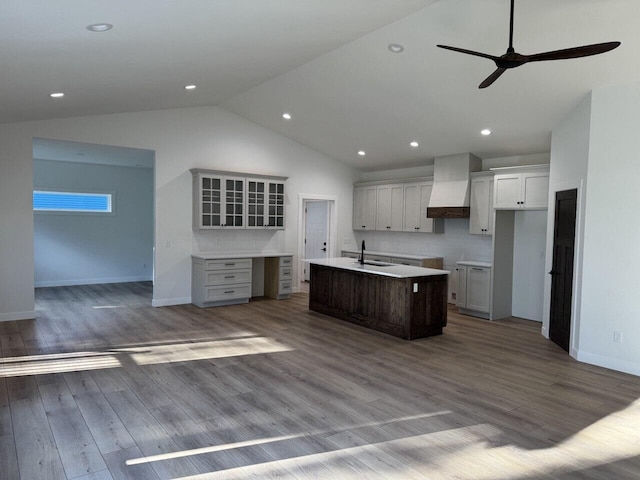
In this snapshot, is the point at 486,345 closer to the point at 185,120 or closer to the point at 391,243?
the point at 391,243

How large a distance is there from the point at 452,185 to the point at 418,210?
95 cm

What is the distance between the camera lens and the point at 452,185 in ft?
24.7

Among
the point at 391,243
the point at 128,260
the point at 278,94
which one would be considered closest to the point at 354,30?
the point at 278,94

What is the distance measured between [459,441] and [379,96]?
15.0 feet

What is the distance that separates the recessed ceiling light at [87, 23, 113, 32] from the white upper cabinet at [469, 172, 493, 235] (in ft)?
19.3

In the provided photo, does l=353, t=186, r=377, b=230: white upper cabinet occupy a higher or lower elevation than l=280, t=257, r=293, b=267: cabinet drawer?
higher

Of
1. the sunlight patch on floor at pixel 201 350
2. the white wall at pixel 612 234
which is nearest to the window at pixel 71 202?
the sunlight patch on floor at pixel 201 350

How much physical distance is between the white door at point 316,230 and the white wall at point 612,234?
18.3 feet

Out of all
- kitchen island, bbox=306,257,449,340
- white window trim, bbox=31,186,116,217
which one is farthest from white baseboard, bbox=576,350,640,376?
white window trim, bbox=31,186,116,217

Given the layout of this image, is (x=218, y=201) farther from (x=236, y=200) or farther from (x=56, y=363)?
(x=56, y=363)

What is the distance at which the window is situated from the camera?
29.8 feet

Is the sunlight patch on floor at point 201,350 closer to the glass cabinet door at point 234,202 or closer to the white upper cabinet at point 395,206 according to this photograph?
the glass cabinet door at point 234,202

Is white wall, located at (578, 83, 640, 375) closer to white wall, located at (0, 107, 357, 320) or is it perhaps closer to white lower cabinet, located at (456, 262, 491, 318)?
white lower cabinet, located at (456, 262, 491, 318)

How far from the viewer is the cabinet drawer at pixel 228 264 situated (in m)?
7.21
